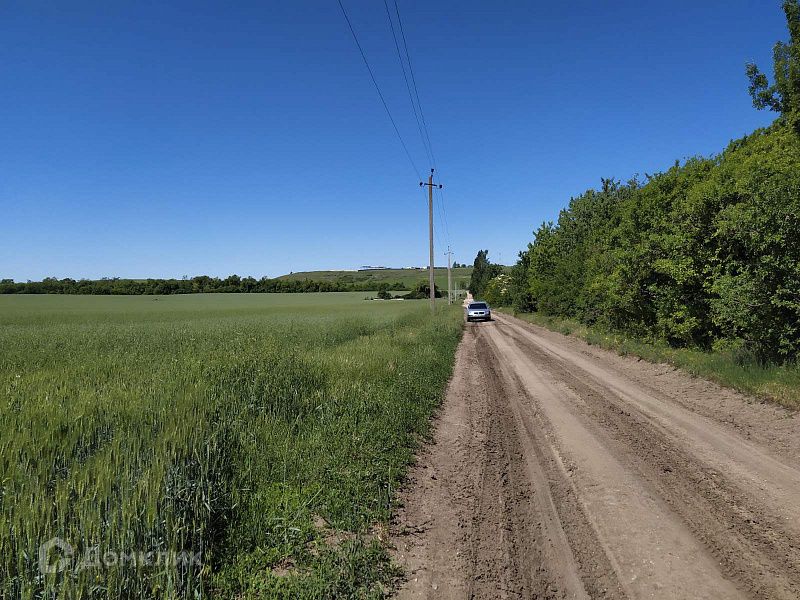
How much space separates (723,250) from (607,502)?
419 inches

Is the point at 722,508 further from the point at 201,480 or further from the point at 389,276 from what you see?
the point at 389,276

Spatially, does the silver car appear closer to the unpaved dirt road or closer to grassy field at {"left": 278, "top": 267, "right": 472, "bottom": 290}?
the unpaved dirt road

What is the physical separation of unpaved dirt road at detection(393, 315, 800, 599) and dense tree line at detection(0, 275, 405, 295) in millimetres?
100860

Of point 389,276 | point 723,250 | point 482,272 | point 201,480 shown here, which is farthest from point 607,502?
point 389,276

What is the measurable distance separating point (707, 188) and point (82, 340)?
23953mm

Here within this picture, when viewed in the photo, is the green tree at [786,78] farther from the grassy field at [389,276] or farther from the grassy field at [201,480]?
the grassy field at [389,276]

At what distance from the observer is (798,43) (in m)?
16.2

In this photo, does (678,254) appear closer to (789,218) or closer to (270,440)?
(789,218)

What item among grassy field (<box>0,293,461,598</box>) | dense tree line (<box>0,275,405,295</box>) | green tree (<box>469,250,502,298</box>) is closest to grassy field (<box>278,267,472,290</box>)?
dense tree line (<box>0,275,405,295</box>)

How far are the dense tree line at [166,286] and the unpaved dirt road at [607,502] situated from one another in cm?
10086

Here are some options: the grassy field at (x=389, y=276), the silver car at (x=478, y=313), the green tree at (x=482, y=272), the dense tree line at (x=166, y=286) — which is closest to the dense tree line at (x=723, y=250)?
the silver car at (x=478, y=313)

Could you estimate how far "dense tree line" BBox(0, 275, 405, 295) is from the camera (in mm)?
83500

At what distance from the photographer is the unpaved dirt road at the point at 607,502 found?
Answer: 3080 millimetres

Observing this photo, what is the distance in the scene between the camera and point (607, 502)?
4223 mm
